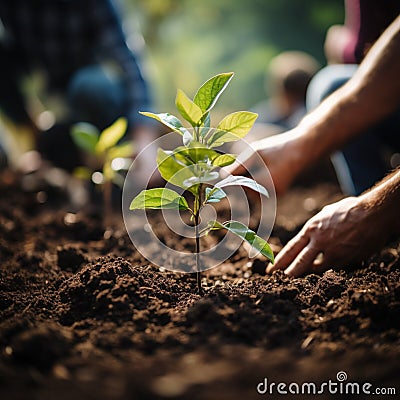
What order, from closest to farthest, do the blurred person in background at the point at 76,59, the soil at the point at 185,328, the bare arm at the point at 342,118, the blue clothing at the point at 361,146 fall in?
the soil at the point at 185,328
the bare arm at the point at 342,118
the blue clothing at the point at 361,146
the blurred person in background at the point at 76,59

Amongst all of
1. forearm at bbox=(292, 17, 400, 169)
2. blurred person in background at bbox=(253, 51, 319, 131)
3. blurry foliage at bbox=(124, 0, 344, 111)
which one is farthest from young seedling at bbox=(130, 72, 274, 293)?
blurry foliage at bbox=(124, 0, 344, 111)

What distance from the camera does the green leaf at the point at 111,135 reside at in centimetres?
182

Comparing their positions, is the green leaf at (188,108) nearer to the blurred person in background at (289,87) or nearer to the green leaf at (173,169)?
the green leaf at (173,169)

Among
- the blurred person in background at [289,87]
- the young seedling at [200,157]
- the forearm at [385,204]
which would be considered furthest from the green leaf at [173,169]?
the blurred person in background at [289,87]

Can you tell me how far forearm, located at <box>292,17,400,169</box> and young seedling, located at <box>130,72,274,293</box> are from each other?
52 cm

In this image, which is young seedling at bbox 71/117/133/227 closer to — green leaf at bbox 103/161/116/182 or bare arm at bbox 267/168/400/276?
green leaf at bbox 103/161/116/182

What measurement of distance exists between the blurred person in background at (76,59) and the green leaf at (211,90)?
1700 mm

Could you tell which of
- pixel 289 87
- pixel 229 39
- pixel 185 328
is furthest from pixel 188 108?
pixel 229 39

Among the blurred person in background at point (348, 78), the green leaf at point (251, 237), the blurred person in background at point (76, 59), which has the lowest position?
the green leaf at point (251, 237)

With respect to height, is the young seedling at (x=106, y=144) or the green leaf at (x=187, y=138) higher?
the young seedling at (x=106, y=144)

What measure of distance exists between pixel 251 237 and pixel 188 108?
1.25 ft

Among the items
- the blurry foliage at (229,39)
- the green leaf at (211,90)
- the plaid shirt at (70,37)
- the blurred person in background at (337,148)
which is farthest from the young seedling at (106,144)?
the blurry foliage at (229,39)

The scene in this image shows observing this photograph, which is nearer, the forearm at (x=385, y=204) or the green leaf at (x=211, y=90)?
the green leaf at (x=211, y=90)

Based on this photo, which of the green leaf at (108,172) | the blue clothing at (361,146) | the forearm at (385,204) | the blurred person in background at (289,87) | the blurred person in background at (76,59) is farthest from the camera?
the blurred person in background at (289,87)
